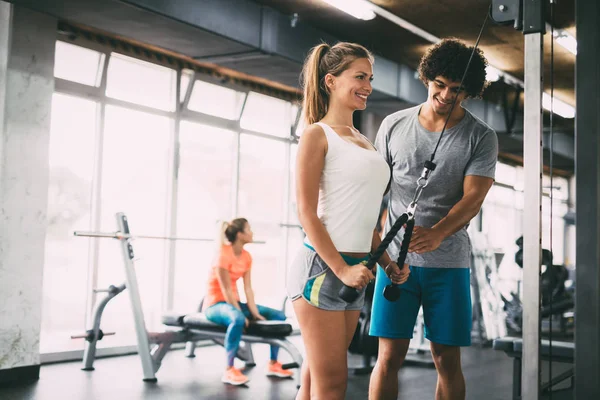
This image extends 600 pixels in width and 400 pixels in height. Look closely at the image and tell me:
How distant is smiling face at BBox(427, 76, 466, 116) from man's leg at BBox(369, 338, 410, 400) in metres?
0.76

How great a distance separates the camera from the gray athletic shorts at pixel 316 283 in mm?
1658

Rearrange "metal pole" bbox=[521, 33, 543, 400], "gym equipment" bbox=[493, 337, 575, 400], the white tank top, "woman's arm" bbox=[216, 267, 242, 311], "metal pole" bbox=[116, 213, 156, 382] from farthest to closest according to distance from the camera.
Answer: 1. "woman's arm" bbox=[216, 267, 242, 311]
2. "metal pole" bbox=[116, 213, 156, 382]
3. "gym equipment" bbox=[493, 337, 575, 400]
4. the white tank top
5. "metal pole" bbox=[521, 33, 543, 400]

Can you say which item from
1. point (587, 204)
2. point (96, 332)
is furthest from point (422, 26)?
point (587, 204)

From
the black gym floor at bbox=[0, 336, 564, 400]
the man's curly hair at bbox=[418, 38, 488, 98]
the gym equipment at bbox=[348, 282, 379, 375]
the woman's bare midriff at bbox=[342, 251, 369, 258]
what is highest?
the man's curly hair at bbox=[418, 38, 488, 98]

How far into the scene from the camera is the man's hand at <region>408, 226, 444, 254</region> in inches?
77.5

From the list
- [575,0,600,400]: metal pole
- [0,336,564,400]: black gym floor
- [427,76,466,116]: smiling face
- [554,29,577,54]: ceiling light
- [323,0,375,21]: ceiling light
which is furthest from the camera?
[554,29,577,54]: ceiling light

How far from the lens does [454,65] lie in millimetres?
2051

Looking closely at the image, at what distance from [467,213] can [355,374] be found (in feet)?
10.3

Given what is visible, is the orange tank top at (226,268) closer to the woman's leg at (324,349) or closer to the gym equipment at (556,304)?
the woman's leg at (324,349)

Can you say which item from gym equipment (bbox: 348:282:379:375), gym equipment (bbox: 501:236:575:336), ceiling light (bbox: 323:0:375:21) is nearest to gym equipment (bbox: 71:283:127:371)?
gym equipment (bbox: 348:282:379:375)

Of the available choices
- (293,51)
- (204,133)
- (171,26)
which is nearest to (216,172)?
(204,133)

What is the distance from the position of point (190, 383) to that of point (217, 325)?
0.43 metres

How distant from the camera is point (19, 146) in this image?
455 cm

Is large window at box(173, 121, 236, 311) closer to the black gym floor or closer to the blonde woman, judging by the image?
the black gym floor
